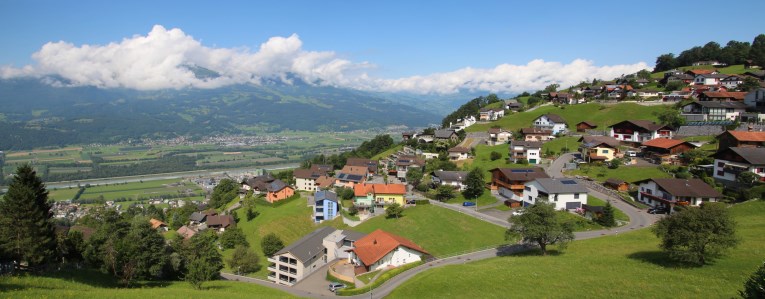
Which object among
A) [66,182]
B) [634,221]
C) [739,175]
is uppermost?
[739,175]

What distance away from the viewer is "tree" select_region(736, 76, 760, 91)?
75812 mm

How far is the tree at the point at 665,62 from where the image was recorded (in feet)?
380

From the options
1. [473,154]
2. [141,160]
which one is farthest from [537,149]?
[141,160]

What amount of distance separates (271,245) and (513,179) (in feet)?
96.4

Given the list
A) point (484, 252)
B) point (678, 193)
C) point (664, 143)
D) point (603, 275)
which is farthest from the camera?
point (664, 143)

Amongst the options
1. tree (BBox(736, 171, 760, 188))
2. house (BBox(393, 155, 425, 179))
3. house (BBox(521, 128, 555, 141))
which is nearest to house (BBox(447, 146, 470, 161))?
house (BBox(393, 155, 425, 179))

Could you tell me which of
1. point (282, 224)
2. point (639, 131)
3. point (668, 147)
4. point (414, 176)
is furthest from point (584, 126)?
point (282, 224)

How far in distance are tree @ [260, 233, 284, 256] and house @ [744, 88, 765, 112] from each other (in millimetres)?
73335

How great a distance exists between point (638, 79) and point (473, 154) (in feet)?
190

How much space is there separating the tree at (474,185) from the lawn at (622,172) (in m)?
12.4

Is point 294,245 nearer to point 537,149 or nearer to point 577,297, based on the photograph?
point 577,297

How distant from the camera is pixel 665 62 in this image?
4619 inches

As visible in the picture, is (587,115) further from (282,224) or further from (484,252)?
(282,224)

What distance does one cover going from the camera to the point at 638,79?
10188 centimetres
